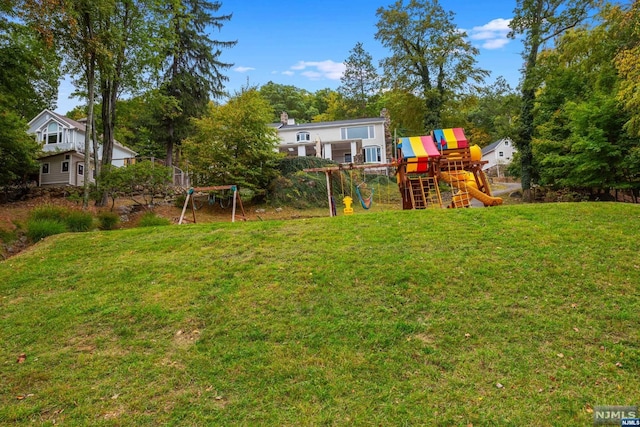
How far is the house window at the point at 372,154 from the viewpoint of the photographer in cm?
3144

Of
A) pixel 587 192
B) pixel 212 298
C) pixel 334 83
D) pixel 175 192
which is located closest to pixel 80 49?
pixel 175 192

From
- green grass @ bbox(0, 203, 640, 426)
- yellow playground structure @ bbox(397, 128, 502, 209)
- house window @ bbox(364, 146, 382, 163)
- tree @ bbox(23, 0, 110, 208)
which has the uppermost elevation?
tree @ bbox(23, 0, 110, 208)

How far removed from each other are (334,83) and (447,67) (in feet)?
71.9

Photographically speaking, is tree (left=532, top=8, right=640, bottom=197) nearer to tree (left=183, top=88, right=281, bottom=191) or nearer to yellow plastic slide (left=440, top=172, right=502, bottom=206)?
yellow plastic slide (left=440, top=172, right=502, bottom=206)

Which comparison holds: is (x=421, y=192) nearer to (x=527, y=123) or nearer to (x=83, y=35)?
(x=527, y=123)

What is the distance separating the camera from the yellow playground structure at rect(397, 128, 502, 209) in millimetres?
12578

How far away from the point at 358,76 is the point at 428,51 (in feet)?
66.8

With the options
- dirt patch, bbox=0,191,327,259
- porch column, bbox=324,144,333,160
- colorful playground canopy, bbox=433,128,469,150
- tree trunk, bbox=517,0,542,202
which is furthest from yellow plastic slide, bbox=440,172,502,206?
porch column, bbox=324,144,333,160

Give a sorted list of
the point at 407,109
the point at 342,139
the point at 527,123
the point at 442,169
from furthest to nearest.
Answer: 1. the point at 342,139
2. the point at 407,109
3. the point at 527,123
4. the point at 442,169

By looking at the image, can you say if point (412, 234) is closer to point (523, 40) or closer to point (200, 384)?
point (200, 384)

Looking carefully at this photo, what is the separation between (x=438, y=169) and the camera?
12.9 metres

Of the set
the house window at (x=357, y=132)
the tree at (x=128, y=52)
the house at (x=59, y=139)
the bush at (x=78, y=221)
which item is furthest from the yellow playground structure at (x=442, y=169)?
the house at (x=59, y=139)

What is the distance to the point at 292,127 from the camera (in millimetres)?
33344

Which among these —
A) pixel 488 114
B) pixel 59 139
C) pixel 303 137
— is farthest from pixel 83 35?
pixel 488 114
